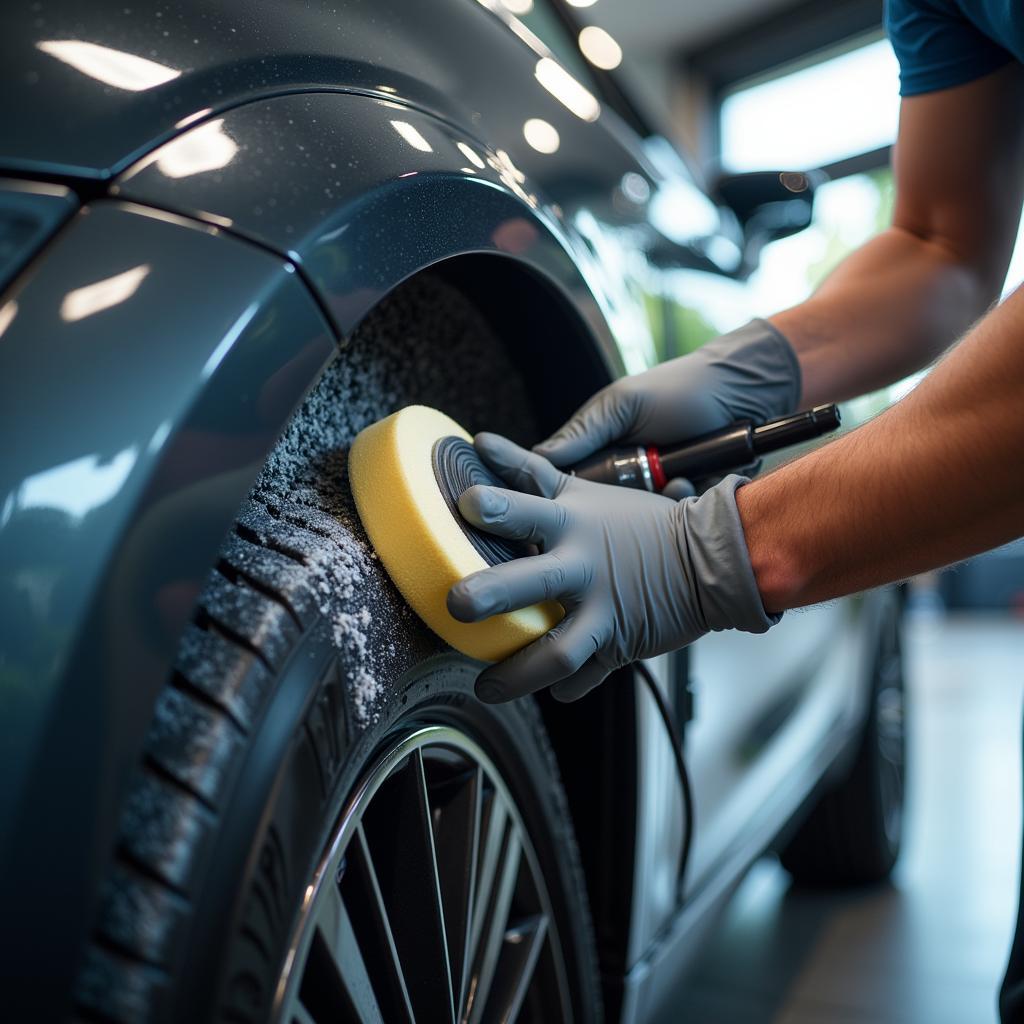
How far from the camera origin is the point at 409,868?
657 mm

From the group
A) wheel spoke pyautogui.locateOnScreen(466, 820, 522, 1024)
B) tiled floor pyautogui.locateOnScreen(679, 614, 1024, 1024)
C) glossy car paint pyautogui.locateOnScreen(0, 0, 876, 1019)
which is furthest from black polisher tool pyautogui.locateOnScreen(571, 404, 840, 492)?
tiled floor pyautogui.locateOnScreen(679, 614, 1024, 1024)

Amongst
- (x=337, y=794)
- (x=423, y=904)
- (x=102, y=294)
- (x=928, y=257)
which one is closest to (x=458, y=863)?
(x=423, y=904)

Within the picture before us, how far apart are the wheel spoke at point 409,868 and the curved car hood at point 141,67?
434mm

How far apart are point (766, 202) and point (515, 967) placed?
4.30 feet

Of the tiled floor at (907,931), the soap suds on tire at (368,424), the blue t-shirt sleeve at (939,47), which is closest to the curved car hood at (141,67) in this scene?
the soap suds on tire at (368,424)

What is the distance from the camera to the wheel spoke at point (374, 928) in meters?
0.61

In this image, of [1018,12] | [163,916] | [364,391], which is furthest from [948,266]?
[163,916]

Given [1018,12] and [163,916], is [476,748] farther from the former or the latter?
[1018,12]

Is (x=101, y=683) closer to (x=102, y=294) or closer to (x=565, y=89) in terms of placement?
(x=102, y=294)

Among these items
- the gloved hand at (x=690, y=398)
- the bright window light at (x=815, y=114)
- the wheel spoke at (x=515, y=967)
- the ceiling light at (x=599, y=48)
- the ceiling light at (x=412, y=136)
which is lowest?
the wheel spoke at (x=515, y=967)

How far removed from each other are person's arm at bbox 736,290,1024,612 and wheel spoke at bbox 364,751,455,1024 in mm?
324

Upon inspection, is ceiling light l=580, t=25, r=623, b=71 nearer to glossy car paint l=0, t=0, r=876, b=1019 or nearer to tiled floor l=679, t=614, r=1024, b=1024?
glossy car paint l=0, t=0, r=876, b=1019

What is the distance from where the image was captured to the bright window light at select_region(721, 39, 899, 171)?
226 inches

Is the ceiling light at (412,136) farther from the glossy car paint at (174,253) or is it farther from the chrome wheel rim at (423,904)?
the chrome wheel rim at (423,904)
